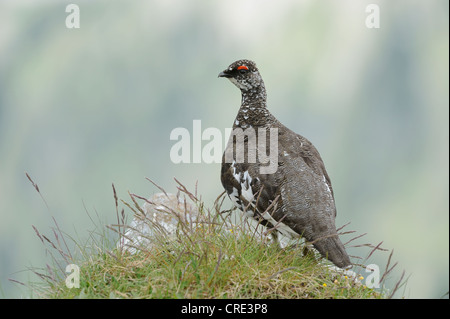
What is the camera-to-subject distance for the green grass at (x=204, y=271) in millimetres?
3824

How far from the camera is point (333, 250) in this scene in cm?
431

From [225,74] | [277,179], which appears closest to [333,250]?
[277,179]

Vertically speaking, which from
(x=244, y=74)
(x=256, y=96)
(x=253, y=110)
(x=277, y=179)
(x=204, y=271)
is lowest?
(x=204, y=271)

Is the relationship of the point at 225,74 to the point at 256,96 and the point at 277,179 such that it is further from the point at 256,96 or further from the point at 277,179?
the point at 277,179

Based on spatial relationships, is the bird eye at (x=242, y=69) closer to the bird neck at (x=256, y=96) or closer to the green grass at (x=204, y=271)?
the bird neck at (x=256, y=96)

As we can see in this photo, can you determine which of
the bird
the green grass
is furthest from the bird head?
the green grass

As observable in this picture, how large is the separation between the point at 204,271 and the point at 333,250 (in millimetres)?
1234

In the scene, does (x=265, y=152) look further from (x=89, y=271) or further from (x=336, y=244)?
(x=89, y=271)

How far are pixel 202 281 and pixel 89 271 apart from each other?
1.21 meters

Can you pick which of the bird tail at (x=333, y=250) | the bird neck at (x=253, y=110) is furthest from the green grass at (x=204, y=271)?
the bird neck at (x=253, y=110)

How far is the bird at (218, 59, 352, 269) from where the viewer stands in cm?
448

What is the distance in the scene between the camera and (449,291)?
385 cm
